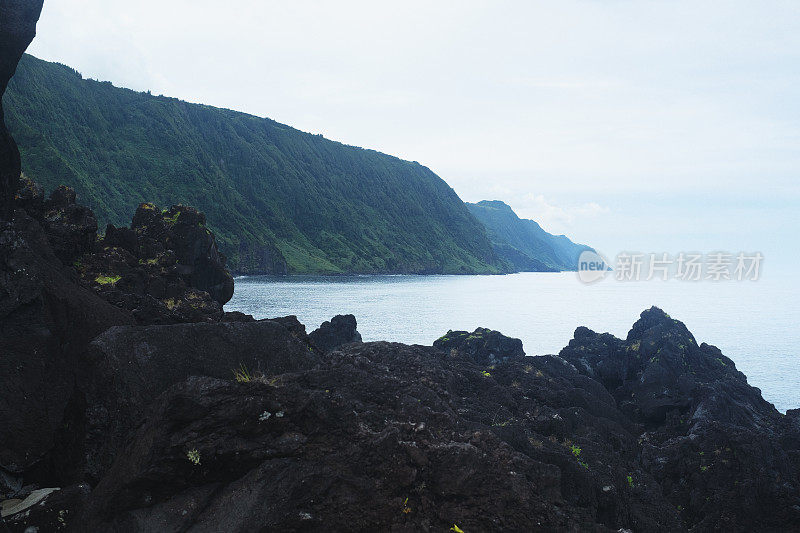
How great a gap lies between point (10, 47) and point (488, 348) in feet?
75.9

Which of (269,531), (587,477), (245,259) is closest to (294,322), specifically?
(587,477)

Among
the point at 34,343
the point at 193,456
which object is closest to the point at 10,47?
the point at 34,343

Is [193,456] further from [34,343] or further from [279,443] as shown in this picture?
[34,343]

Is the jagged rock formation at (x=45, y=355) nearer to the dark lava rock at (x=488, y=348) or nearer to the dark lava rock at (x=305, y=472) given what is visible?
the dark lava rock at (x=305, y=472)

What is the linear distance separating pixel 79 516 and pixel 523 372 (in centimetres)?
1655

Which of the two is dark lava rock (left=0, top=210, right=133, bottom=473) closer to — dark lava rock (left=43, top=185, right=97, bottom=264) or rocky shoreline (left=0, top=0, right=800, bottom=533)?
rocky shoreline (left=0, top=0, right=800, bottom=533)

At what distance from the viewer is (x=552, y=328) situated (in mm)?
67875

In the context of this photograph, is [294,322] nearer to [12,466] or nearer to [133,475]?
[12,466]

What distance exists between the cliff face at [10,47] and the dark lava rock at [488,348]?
827 inches

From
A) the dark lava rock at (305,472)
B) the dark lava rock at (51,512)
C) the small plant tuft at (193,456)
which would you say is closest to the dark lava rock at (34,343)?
the dark lava rock at (51,512)

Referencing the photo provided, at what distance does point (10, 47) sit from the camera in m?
10.6

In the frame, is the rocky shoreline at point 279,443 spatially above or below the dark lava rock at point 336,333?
above

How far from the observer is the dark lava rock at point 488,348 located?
996 inches

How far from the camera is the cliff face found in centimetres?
1021
